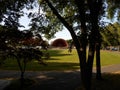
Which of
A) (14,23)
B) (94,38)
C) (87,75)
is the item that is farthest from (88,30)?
(14,23)

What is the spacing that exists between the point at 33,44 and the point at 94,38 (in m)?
5.43

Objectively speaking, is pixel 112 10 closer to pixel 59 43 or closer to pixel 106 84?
pixel 106 84

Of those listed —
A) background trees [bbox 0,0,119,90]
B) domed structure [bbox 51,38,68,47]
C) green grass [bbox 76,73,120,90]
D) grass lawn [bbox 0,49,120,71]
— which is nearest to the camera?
background trees [bbox 0,0,119,90]

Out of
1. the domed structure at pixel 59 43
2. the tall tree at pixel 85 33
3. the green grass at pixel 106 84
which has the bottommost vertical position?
the green grass at pixel 106 84

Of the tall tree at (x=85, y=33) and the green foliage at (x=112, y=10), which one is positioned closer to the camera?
the tall tree at (x=85, y=33)

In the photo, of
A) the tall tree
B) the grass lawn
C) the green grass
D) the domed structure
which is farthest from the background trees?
the domed structure

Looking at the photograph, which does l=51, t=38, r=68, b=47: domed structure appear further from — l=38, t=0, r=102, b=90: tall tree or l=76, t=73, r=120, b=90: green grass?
l=38, t=0, r=102, b=90: tall tree

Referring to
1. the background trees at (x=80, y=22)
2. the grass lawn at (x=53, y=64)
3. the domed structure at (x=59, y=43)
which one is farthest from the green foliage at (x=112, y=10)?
the domed structure at (x=59, y=43)

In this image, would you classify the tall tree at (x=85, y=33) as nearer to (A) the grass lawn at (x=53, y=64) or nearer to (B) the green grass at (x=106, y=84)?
(B) the green grass at (x=106, y=84)

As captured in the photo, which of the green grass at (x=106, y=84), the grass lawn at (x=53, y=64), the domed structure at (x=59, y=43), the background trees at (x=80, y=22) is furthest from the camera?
the domed structure at (x=59, y=43)

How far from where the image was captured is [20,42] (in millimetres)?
19734

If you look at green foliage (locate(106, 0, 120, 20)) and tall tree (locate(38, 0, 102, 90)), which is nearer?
tall tree (locate(38, 0, 102, 90))

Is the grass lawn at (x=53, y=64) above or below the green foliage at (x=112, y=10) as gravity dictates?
below

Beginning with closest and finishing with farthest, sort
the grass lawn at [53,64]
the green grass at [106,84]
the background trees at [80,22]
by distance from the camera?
the background trees at [80,22], the green grass at [106,84], the grass lawn at [53,64]
